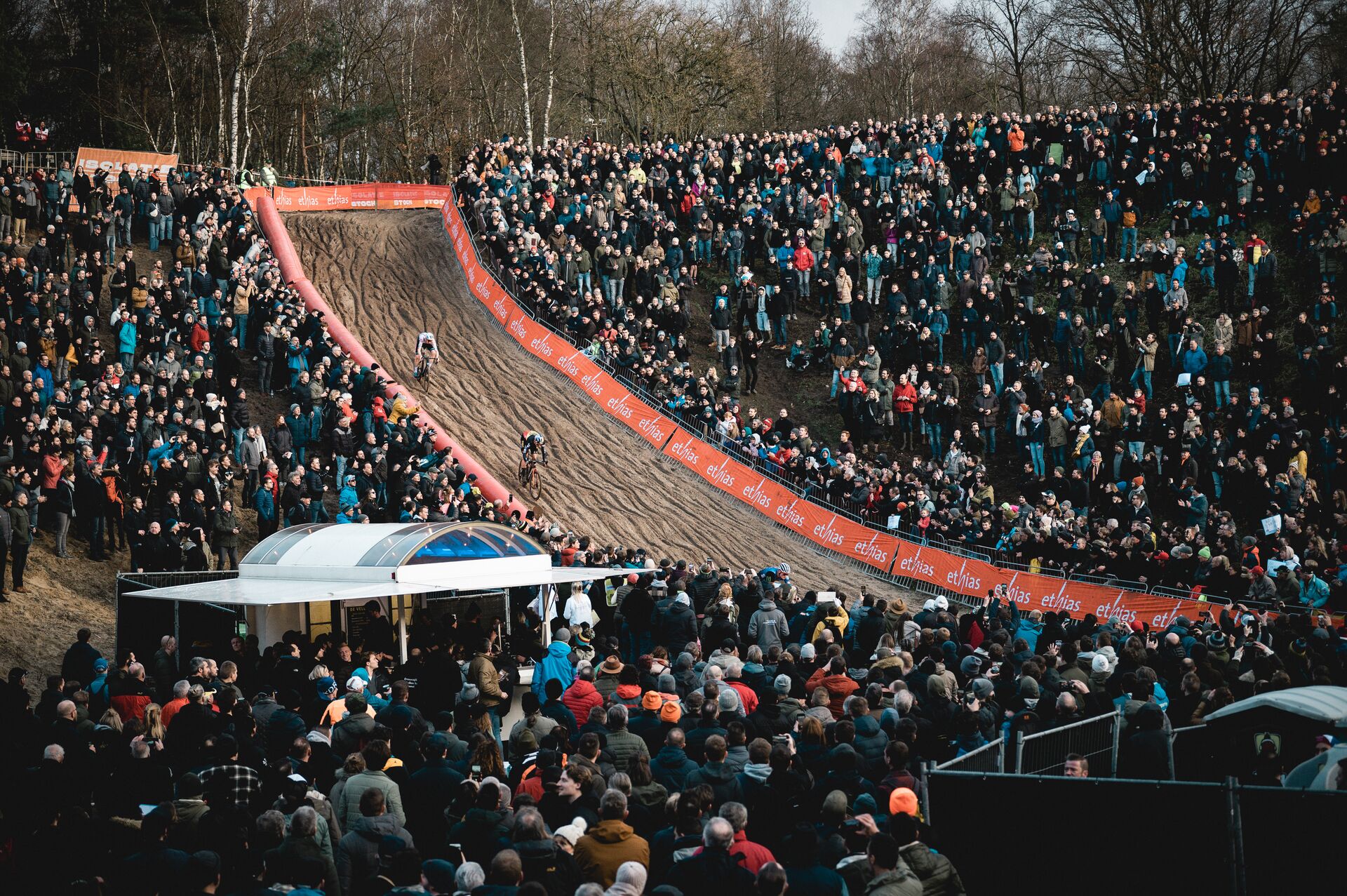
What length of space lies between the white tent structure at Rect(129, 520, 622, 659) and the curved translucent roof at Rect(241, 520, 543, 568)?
0.01m

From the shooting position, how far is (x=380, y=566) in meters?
15.8

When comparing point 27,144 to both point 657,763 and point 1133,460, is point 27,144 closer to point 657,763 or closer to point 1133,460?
point 1133,460

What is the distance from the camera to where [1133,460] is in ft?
81.0

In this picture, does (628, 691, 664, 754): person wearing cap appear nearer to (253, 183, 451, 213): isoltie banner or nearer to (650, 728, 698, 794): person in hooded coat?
(650, 728, 698, 794): person in hooded coat

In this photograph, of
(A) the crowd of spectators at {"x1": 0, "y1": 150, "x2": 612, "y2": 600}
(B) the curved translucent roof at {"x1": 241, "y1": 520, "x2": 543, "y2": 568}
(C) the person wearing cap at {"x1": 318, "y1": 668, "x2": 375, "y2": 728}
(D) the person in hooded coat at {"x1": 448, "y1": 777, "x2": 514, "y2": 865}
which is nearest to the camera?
(D) the person in hooded coat at {"x1": 448, "y1": 777, "x2": 514, "y2": 865}

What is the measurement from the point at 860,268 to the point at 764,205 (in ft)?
10.3

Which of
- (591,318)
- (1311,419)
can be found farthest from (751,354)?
(1311,419)

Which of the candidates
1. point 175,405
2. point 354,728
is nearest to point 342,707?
point 354,728

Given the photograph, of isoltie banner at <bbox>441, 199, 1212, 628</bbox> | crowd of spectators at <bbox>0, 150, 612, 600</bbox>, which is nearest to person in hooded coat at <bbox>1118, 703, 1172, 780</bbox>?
isoltie banner at <bbox>441, 199, 1212, 628</bbox>

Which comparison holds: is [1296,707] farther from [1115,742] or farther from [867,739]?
[867,739]

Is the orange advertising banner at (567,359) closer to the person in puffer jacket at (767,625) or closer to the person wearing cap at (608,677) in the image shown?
the person in puffer jacket at (767,625)

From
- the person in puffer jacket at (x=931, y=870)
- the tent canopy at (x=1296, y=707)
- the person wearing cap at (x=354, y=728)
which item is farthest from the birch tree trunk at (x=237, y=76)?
the person in puffer jacket at (x=931, y=870)

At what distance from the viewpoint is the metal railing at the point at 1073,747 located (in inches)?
383

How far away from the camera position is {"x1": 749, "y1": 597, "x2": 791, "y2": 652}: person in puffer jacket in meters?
15.8
